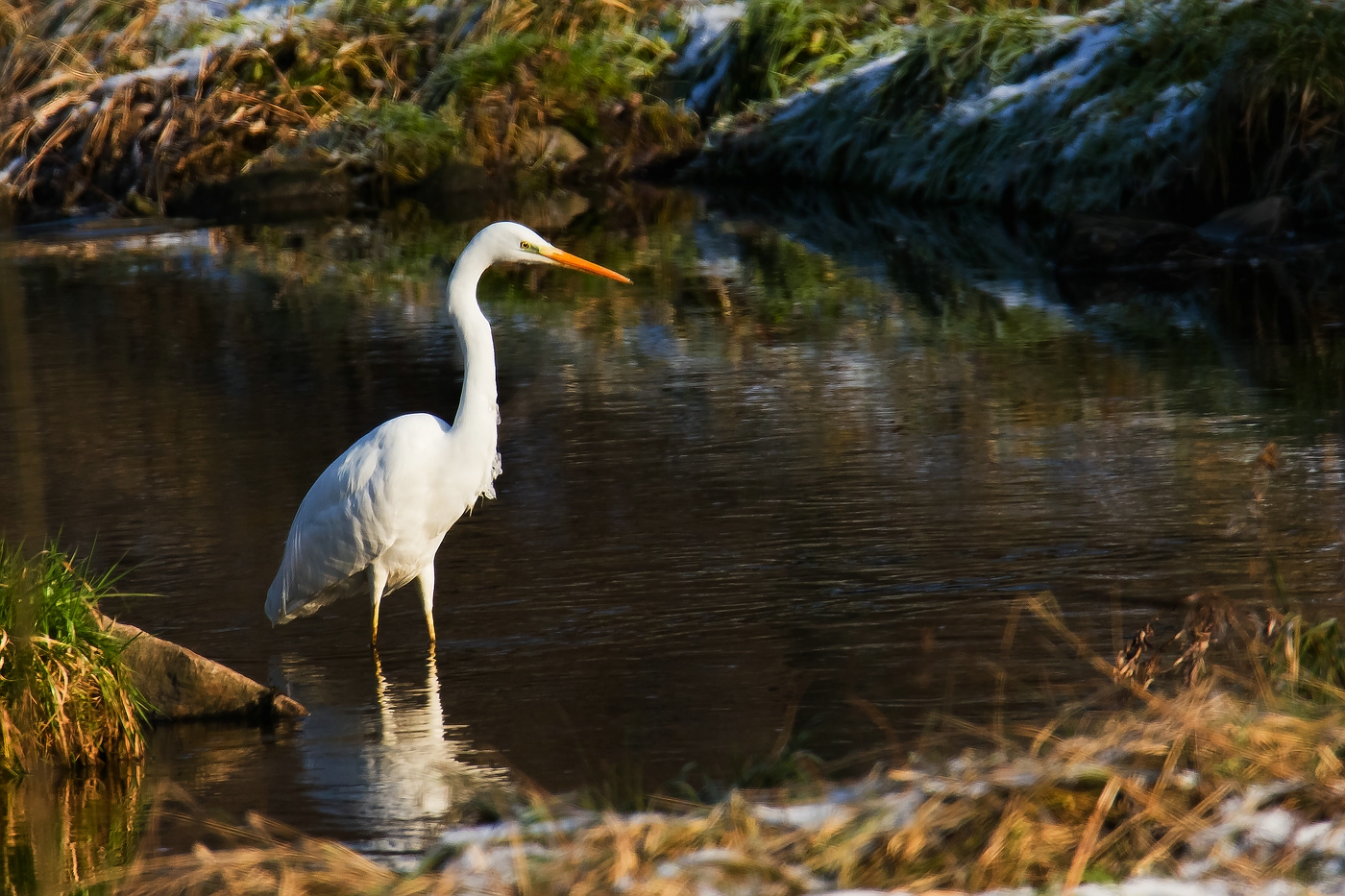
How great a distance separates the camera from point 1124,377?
993cm

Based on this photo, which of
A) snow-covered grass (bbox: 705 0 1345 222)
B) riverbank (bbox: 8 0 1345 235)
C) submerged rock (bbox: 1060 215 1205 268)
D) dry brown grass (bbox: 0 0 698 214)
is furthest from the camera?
dry brown grass (bbox: 0 0 698 214)

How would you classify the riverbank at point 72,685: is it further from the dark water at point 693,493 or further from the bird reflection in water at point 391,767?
the bird reflection in water at point 391,767

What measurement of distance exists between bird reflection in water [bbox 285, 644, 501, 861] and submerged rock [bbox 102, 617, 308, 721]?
18 centimetres

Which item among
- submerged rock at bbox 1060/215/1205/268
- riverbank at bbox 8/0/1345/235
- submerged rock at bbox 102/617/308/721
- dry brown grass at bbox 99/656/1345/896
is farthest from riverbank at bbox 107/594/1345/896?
riverbank at bbox 8/0/1345/235

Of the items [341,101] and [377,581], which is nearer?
[377,581]

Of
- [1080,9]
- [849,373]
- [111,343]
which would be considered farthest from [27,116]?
[849,373]

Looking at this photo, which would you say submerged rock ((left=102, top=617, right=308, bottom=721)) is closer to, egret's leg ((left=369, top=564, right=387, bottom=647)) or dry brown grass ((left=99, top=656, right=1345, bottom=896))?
egret's leg ((left=369, top=564, right=387, bottom=647))

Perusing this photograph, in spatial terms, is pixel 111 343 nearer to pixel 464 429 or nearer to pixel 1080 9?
pixel 464 429

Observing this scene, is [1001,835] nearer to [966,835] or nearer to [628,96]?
[966,835]

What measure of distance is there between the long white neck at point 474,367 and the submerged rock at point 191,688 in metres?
1.36

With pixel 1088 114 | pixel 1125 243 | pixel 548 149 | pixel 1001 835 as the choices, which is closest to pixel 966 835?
pixel 1001 835

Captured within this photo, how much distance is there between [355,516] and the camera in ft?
20.9

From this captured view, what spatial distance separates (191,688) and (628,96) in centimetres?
2003

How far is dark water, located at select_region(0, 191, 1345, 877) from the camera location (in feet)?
17.0
